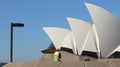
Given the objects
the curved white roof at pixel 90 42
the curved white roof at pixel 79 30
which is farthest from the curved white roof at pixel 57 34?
the curved white roof at pixel 90 42

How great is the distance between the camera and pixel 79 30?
41906mm

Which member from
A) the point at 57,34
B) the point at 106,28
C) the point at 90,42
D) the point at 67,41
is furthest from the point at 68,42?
the point at 106,28

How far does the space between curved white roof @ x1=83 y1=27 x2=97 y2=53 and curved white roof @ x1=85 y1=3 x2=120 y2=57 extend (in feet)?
5.18

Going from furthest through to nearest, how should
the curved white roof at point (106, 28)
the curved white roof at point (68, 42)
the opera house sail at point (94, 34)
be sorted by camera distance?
the curved white roof at point (68, 42) → the opera house sail at point (94, 34) → the curved white roof at point (106, 28)

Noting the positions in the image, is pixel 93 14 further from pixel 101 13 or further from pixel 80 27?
pixel 80 27

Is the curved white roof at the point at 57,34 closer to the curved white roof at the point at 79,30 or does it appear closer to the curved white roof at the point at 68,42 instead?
the curved white roof at the point at 68,42

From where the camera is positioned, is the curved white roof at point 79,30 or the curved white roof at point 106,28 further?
the curved white roof at point 79,30

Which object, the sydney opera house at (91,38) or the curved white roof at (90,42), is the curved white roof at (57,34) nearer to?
the sydney opera house at (91,38)

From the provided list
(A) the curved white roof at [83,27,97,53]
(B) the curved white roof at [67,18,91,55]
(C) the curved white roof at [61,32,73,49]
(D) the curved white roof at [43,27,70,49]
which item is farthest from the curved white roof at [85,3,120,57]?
(D) the curved white roof at [43,27,70,49]

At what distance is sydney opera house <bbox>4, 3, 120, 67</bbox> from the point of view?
3922 centimetres

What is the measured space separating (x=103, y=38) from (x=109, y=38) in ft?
2.44

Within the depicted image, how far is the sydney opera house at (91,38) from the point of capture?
39219mm

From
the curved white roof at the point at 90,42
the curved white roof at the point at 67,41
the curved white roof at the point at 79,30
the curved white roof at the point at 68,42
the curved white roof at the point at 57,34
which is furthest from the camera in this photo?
the curved white roof at the point at 57,34

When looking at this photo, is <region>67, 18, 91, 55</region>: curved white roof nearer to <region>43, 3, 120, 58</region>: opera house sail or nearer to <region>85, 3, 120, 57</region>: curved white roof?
<region>43, 3, 120, 58</region>: opera house sail
